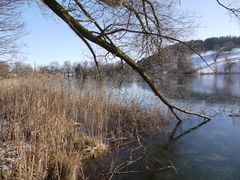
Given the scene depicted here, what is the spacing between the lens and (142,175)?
6.08 meters

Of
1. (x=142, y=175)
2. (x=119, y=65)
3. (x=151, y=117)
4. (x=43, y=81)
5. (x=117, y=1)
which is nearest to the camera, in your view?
(x=142, y=175)

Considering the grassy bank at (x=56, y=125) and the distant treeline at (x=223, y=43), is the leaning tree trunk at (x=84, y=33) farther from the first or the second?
the distant treeline at (x=223, y=43)

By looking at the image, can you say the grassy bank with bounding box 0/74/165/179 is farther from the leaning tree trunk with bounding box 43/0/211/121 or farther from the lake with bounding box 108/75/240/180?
the leaning tree trunk with bounding box 43/0/211/121

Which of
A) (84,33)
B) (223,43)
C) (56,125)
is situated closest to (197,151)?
(56,125)

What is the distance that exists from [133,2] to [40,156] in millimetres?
4475

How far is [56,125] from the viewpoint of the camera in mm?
5863

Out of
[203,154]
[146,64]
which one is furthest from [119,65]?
[203,154]

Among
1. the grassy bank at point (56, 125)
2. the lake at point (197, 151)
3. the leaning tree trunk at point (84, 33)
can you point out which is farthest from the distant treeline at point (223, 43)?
the leaning tree trunk at point (84, 33)

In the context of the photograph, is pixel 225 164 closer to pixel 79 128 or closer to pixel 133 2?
pixel 79 128

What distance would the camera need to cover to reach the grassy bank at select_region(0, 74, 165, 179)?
491cm

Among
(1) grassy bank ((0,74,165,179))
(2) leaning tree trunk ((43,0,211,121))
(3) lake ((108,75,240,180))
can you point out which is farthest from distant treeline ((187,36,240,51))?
(2) leaning tree trunk ((43,0,211,121))

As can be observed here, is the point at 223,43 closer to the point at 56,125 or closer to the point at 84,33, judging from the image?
the point at 84,33

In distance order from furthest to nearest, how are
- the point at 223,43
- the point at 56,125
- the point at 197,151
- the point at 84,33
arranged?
the point at 223,43 < the point at 197,151 < the point at 84,33 < the point at 56,125

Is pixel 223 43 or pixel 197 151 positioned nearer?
pixel 197 151
